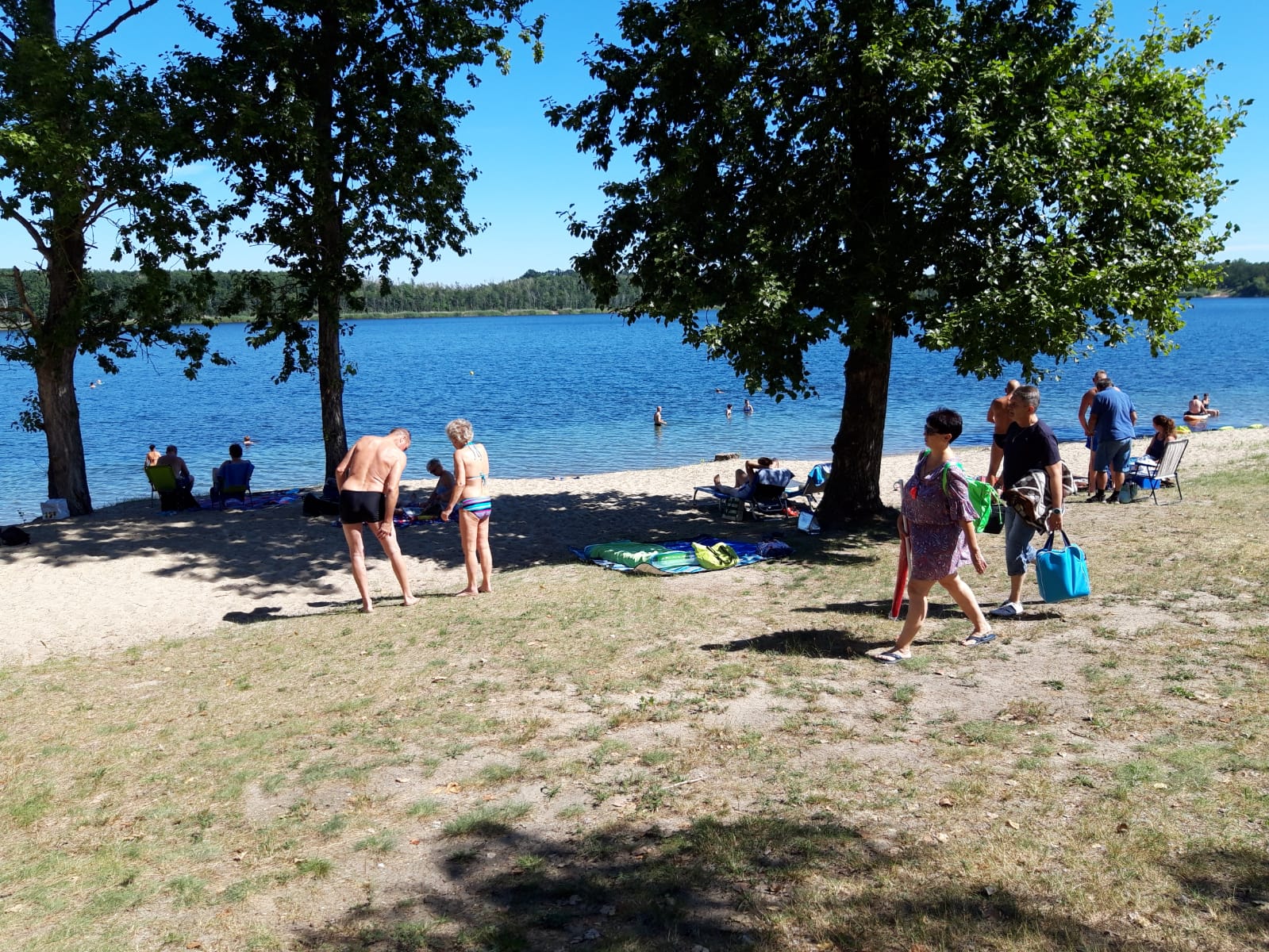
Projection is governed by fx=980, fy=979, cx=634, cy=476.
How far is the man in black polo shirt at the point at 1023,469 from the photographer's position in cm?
793

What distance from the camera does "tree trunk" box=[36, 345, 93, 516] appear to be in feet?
52.7

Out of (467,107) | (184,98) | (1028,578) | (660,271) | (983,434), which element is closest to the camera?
(1028,578)

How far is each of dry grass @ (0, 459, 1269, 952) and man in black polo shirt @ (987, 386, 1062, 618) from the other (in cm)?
43

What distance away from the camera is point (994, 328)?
35.2 ft

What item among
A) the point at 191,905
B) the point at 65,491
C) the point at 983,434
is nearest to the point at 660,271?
the point at 191,905

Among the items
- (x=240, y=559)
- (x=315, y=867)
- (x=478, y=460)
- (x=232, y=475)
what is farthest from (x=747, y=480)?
(x=315, y=867)

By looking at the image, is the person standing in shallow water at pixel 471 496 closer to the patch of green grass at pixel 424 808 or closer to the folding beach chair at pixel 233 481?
the patch of green grass at pixel 424 808

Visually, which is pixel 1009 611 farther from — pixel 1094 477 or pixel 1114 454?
pixel 1094 477

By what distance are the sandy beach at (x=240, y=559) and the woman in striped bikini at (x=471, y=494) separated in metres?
0.87

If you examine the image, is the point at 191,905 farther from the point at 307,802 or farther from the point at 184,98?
the point at 184,98

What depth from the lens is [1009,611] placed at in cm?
815

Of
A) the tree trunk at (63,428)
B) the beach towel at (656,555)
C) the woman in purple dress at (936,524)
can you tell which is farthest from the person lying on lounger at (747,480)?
the tree trunk at (63,428)

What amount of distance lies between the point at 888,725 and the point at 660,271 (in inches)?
283

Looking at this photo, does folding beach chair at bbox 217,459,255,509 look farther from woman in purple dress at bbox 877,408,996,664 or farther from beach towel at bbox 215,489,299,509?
woman in purple dress at bbox 877,408,996,664
